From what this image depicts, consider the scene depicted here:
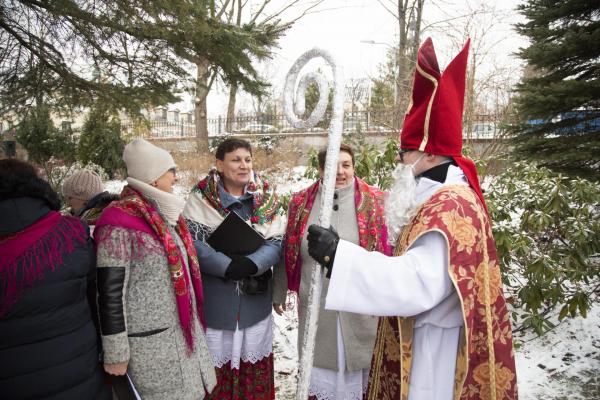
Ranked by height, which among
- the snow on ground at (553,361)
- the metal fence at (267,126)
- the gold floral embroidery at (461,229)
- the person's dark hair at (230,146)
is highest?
the metal fence at (267,126)

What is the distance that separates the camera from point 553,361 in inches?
152

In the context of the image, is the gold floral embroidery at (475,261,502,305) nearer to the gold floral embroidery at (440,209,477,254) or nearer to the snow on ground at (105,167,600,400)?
the gold floral embroidery at (440,209,477,254)

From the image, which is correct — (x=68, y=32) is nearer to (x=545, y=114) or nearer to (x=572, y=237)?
(x=572, y=237)

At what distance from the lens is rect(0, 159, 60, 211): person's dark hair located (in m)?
1.59

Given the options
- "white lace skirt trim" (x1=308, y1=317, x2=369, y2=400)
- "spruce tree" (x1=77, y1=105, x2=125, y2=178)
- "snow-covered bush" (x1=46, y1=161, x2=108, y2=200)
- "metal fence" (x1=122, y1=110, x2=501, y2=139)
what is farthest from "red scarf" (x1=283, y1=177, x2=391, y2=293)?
"spruce tree" (x1=77, y1=105, x2=125, y2=178)

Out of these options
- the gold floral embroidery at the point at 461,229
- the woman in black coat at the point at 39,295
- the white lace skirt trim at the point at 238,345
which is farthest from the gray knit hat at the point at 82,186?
the gold floral embroidery at the point at 461,229

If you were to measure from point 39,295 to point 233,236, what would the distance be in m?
1.18

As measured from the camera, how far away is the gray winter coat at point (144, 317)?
185 centimetres

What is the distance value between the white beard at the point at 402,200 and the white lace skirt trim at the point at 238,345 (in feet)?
4.32

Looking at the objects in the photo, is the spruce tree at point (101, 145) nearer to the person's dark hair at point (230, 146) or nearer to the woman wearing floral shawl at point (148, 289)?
the person's dark hair at point (230, 146)

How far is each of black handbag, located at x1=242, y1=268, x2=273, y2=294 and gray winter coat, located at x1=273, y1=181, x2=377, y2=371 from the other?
247 millimetres

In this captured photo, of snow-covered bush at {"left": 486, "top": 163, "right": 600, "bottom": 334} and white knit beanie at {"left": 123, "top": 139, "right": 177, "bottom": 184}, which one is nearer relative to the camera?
white knit beanie at {"left": 123, "top": 139, "right": 177, "bottom": 184}

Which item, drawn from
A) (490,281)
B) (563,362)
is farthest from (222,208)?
(563,362)

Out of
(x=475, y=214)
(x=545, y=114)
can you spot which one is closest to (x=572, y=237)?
(x=475, y=214)
